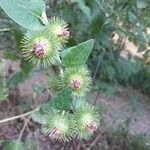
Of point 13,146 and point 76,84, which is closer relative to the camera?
point 76,84

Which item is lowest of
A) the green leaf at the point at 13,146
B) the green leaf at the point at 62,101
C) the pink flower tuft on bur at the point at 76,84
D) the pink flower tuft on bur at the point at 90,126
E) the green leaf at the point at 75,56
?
the green leaf at the point at 13,146

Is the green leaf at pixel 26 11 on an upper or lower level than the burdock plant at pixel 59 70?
upper

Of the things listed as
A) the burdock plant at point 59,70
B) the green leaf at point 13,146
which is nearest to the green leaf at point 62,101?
the burdock plant at point 59,70

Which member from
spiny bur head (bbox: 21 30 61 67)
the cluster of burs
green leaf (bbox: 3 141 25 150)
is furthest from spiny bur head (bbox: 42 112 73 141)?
green leaf (bbox: 3 141 25 150)

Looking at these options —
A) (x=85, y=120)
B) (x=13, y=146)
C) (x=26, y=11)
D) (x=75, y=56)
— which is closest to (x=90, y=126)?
(x=85, y=120)

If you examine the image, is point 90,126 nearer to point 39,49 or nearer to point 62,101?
point 62,101

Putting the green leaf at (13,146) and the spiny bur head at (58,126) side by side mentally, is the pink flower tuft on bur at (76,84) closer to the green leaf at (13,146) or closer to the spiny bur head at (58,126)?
the spiny bur head at (58,126)

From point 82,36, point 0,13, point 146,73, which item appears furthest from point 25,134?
point 146,73

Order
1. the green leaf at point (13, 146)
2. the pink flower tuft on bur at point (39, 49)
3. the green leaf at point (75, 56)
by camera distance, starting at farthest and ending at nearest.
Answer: the green leaf at point (13, 146) → the green leaf at point (75, 56) → the pink flower tuft on bur at point (39, 49)

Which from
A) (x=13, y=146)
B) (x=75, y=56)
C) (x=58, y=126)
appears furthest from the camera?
(x=13, y=146)
